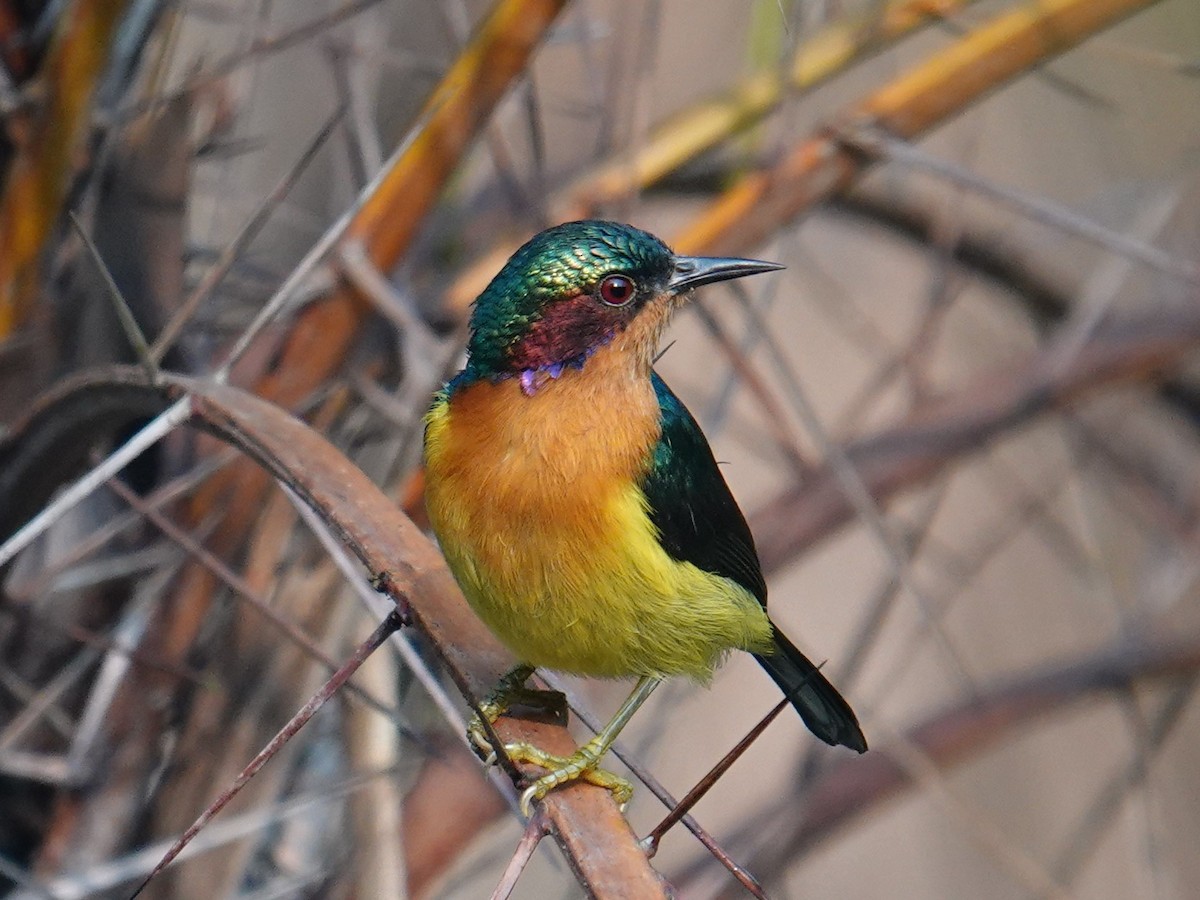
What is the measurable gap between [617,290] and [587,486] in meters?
0.35

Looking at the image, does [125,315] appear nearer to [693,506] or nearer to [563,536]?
[563,536]

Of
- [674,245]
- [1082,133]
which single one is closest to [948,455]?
[674,245]

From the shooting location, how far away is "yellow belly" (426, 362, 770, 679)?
2.11m

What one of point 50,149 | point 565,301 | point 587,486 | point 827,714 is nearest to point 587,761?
point 587,486

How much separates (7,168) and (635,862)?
6.56 ft

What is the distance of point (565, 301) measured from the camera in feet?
7.46

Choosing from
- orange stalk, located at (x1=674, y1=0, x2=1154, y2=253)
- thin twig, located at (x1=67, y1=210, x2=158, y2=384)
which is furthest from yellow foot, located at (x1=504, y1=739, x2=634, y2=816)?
orange stalk, located at (x1=674, y1=0, x2=1154, y2=253)

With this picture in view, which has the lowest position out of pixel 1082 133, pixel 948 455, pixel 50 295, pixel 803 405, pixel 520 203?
pixel 1082 133

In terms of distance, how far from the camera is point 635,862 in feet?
4.49

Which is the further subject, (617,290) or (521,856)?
(617,290)

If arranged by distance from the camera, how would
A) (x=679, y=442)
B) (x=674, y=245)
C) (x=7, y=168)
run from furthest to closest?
(x=674, y=245) < (x=7, y=168) < (x=679, y=442)

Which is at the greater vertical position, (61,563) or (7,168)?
(7,168)

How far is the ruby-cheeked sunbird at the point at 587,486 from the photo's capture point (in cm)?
212

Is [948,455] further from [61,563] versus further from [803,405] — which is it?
[61,563]
